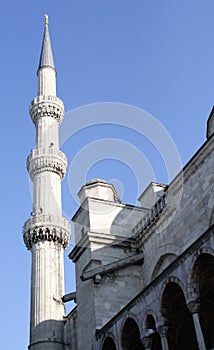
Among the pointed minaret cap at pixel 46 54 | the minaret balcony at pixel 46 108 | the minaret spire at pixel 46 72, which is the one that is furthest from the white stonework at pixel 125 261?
the pointed minaret cap at pixel 46 54

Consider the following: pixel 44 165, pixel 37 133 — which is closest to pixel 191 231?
pixel 44 165

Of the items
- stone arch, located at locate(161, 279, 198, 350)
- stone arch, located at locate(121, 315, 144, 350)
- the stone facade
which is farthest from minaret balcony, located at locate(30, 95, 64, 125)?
stone arch, located at locate(161, 279, 198, 350)

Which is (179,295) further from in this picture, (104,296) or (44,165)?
(44,165)

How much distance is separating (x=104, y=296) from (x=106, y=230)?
84.1 inches

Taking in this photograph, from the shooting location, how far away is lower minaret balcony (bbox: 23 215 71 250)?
18.7 meters

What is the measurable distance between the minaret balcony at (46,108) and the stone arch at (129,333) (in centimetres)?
1314

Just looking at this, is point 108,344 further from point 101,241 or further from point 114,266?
point 101,241

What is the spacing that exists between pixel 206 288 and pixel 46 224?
31.2ft

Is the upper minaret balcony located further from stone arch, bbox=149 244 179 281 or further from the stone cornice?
stone arch, bbox=149 244 179 281

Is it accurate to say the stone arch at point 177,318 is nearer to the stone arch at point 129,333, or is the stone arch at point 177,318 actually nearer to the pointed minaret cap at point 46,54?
the stone arch at point 129,333

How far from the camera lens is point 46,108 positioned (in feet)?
73.3

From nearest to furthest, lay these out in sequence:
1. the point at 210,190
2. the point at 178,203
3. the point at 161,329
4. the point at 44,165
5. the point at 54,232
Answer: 1. the point at 161,329
2. the point at 210,190
3. the point at 178,203
4. the point at 54,232
5. the point at 44,165

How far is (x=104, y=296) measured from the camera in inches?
509

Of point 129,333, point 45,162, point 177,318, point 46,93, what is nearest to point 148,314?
point 177,318
